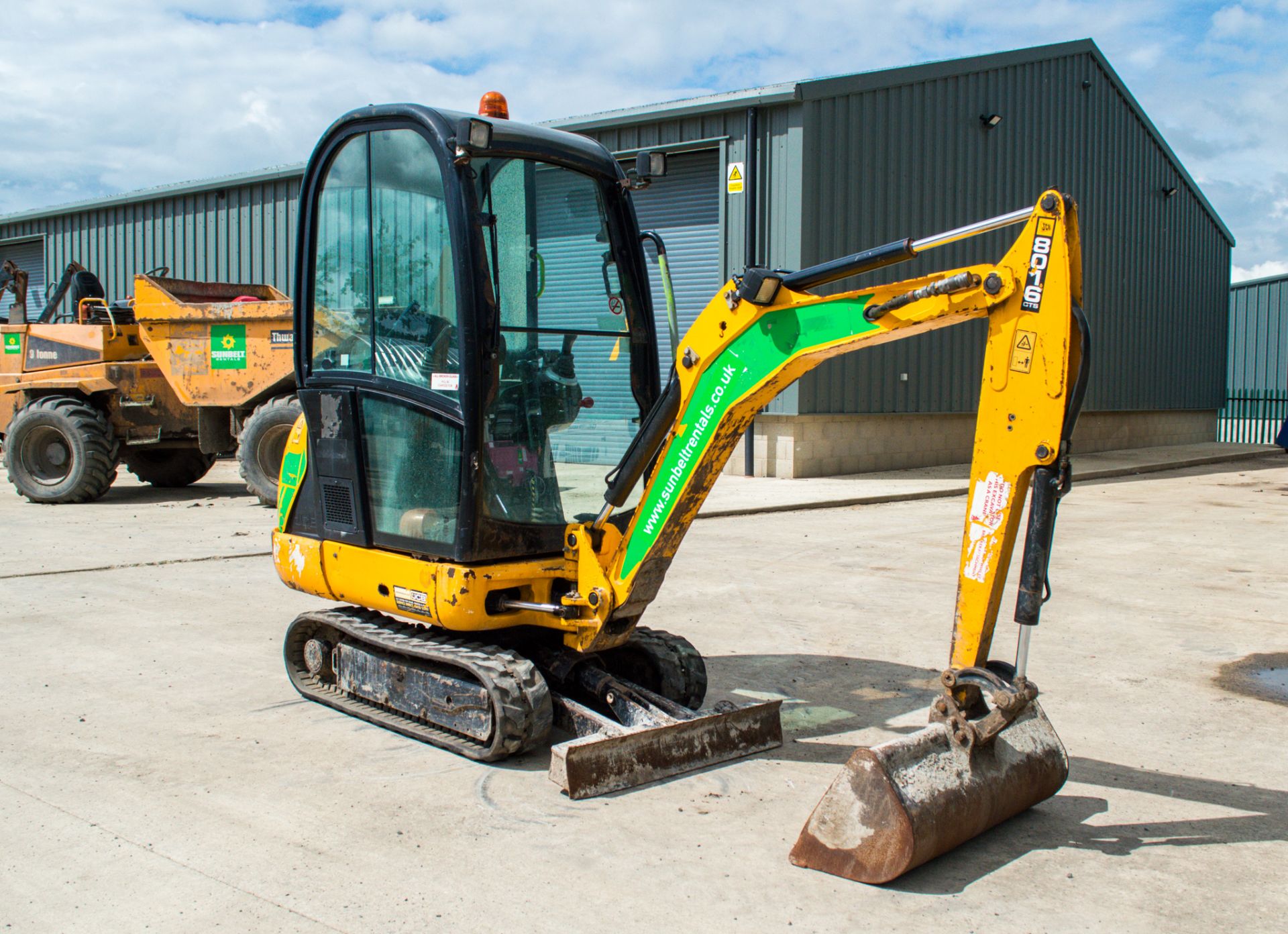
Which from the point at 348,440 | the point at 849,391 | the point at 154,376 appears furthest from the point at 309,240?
the point at 849,391

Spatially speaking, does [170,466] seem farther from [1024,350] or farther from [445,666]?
[1024,350]

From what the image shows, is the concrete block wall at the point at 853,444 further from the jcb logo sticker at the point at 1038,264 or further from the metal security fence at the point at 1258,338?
the metal security fence at the point at 1258,338

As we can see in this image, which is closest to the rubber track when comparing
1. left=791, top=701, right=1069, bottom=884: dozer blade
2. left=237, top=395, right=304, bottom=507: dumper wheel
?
left=791, top=701, right=1069, bottom=884: dozer blade

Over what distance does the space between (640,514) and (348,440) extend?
149 cm

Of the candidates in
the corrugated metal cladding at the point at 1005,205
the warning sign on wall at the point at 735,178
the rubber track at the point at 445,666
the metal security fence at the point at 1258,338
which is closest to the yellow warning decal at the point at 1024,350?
the rubber track at the point at 445,666

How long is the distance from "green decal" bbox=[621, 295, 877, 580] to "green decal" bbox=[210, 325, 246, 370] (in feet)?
34.3

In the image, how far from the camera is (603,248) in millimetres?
5492

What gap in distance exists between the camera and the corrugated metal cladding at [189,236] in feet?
78.2

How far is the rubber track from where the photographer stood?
4.75 metres

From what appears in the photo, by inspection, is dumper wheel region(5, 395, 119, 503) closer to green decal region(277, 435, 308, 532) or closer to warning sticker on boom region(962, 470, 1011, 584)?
green decal region(277, 435, 308, 532)

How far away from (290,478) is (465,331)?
1.64 m

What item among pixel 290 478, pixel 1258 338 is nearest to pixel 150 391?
pixel 290 478

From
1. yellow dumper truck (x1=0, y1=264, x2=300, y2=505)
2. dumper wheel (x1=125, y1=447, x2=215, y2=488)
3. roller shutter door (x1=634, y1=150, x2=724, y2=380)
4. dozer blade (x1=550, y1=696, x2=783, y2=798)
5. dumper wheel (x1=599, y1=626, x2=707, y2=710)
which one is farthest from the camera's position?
roller shutter door (x1=634, y1=150, x2=724, y2=380)

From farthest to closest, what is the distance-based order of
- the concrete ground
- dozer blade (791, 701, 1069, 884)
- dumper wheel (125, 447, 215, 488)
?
dumper wheel (125, 447, 215, 488)
dozer blade (791, 701, 1069, 884)
the concrete ground
